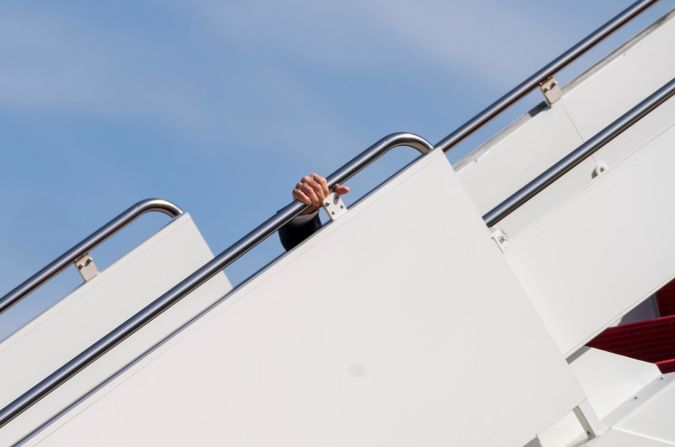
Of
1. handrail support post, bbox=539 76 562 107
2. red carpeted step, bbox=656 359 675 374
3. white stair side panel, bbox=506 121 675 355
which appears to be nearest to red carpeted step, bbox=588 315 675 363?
red carpeted step, bbox=656 359 675 374

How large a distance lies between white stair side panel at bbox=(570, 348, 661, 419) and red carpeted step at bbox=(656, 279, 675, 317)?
1.19 meters

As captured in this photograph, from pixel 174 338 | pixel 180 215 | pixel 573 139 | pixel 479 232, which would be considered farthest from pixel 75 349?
pixel 573 139

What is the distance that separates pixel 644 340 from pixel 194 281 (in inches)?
72.6

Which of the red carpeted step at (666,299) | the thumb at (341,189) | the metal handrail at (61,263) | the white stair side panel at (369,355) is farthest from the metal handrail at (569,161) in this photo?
the metal handrail at (61,263)

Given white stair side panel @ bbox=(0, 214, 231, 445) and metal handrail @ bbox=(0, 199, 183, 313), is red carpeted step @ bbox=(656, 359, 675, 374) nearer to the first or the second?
white stair side panel @ bbox=(0, 214, 231, 445)

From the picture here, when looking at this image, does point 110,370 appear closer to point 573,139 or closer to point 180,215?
point 180,215

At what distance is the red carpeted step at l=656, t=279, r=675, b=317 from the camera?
13.8ft

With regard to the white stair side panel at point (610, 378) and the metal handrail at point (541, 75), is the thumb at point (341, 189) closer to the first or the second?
the metal handrail at point (541, 75)

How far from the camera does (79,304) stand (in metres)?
4.11

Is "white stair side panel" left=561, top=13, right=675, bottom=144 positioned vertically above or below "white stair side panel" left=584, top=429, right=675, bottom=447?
above

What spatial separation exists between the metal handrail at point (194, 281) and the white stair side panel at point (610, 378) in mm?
868

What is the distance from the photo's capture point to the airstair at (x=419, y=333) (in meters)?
2.63

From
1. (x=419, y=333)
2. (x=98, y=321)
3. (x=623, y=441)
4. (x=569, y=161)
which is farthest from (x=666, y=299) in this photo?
(x=98, y=321)

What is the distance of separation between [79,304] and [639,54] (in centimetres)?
261
